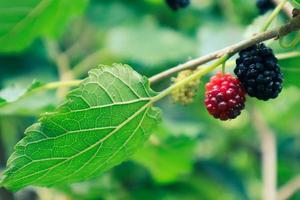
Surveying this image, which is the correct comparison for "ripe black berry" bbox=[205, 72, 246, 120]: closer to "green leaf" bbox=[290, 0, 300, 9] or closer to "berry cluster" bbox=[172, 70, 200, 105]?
"berry cluster" bbox=[172, 70, 200, 105]

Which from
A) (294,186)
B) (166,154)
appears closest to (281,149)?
(294,186)

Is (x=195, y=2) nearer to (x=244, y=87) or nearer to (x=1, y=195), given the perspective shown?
(x=1, y=195)

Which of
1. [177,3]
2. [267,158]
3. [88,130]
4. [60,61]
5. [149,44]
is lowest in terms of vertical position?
[88,130]

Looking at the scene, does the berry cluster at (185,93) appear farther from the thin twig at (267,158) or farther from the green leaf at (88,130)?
the thin twig at (267,158)

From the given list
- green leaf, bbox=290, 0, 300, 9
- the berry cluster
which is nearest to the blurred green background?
the berry cluster

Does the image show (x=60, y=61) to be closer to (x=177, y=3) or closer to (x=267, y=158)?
(x=267, y=158)

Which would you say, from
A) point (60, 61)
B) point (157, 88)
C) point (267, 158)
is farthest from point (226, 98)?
point (157, 88)
